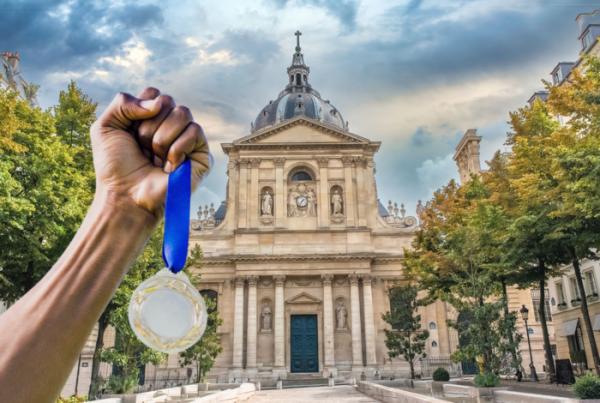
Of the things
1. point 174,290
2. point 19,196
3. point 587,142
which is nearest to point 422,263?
point 587,142

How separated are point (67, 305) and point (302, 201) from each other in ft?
139

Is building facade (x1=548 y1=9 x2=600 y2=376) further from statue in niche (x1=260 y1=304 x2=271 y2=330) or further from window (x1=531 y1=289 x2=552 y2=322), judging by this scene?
statue in niche (x1=260 y1=304 x2=271 y2=330)

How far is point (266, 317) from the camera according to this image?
40.6 meters

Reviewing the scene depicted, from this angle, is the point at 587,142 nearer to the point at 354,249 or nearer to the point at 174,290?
the point at 174,290

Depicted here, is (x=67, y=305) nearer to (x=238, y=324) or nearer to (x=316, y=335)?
(x=238, y=324)

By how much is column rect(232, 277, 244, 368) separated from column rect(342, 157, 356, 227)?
10157 mm

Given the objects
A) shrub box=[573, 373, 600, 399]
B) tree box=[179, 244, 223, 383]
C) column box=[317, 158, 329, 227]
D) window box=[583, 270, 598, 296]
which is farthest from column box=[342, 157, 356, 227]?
shrub box=[573, 373, 600, 399]

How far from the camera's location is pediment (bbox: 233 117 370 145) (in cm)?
4494

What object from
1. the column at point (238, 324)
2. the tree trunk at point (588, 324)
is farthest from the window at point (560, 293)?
the column at point (238, 324)

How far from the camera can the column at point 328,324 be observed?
127 ft

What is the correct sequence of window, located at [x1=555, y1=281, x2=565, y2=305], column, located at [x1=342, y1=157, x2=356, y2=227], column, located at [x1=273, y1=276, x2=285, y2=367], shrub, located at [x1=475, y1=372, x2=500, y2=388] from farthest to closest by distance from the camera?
column, located at [x1=342, y1=157, x2=356, y2=227] → column, located at [x1=273, y1=276, x2=285, y2=367] → window, located at [x1=555, y1=281, x2=565, y2=305] → shrub, located at [x1=475, y1=372, x2=500, y2=388]

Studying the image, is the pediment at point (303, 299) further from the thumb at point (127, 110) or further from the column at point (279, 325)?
the thumb at point (127, 110)

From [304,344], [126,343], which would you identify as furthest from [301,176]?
[126,343]

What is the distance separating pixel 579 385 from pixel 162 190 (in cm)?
1314
